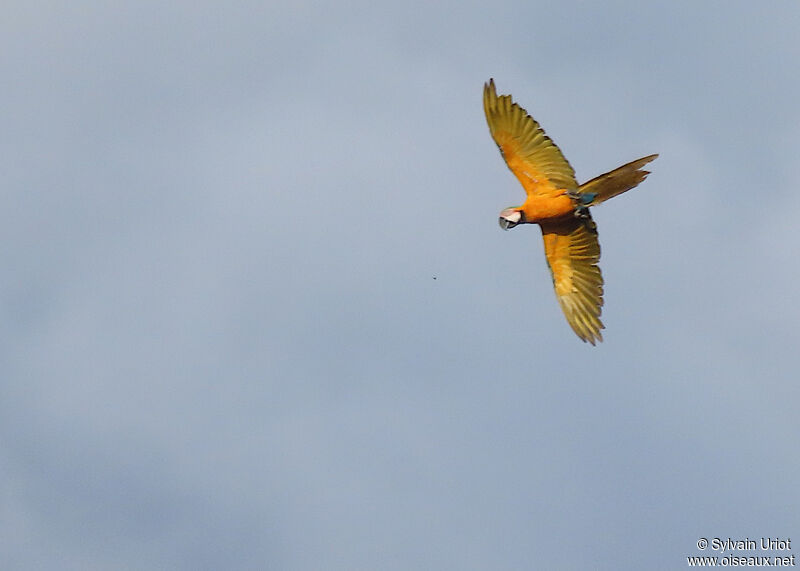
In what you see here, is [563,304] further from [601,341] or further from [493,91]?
[493,91]

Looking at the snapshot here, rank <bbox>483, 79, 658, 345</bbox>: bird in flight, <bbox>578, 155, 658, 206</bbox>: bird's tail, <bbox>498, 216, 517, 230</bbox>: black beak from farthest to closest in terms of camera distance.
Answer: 1. <bbox>498, 216, 517, 230</bbox>: black beak
2. <bbox>483, 79, 658, 345</bbox>: bird in flight
3. <bbox>578, 155, 658, 206</bbox>: bird's tail

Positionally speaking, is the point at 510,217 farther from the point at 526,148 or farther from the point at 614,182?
the point at 614,182

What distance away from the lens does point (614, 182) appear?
2858cm

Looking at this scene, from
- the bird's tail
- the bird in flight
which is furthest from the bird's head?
the bird's tail

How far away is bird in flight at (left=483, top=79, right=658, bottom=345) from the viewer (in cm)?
2889

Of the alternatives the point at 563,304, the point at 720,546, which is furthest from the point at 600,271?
the point at 720,546

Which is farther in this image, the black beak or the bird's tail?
the black beak

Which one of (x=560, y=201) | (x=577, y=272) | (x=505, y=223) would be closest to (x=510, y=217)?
(x=505, y=223)

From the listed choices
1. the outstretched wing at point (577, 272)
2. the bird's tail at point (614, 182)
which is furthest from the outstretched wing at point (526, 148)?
the outstretched wing at point (577, 272)

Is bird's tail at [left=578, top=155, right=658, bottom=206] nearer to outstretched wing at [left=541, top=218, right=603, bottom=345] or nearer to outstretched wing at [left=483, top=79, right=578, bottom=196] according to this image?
outstretched wing at [left=483, top=79, right=578, bottom=196]

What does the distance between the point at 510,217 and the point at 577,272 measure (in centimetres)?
236

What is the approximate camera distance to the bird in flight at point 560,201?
28.9 metres

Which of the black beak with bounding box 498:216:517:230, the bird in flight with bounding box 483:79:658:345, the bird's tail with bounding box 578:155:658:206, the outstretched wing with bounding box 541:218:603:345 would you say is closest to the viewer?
the bird's tail with bounding box 578:155:658:206

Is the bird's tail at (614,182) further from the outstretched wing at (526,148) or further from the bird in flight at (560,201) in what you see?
the outstretched wing at (526,148)
